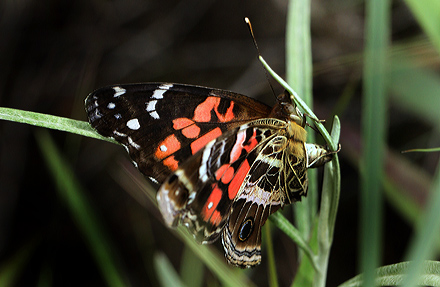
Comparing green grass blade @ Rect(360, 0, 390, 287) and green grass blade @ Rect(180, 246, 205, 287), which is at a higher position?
green grass blade @ Rect(360, 0, 390, 287)

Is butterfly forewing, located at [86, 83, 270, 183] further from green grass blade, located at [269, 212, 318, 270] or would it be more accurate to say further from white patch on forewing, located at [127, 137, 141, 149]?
green grass blade, located at [269, 212, 318, 270]

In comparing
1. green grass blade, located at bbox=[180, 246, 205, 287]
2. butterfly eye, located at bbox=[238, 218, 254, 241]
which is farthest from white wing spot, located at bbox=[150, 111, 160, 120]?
green grass blade, located at bbox=[180, 246, 205, 287]

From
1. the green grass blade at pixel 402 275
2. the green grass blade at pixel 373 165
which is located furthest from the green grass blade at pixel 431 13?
the green grass blade at pixel 402 275

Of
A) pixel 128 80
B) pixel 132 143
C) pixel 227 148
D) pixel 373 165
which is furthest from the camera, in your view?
pixel 128 80

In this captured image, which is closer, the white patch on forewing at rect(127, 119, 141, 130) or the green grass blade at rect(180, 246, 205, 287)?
the white patch on forewing at rect(127, 119, 141, 130)

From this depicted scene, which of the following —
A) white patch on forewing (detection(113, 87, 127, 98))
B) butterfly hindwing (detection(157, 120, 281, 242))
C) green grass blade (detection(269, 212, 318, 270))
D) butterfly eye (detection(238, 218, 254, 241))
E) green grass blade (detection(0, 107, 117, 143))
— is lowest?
butterfly eye (detection(238, 218, 254, 241))

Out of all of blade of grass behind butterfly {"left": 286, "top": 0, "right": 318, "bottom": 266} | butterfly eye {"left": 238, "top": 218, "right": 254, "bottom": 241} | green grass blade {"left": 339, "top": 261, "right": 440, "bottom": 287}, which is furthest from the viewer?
blade of grass behind butterfly {"left": 286, "top": 0, "right": 318, "bottom": 266}

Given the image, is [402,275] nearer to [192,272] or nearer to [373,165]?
[373,165]

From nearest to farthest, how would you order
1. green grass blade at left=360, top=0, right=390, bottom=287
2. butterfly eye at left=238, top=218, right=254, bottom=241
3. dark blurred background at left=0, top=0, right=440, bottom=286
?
green grass blade at left=360, top=0, right=390, bottom=287, butterfly eye at left=238, top=218, right=254, bottom=241, dark blurred background at left=0, top=0, right=440, bottom=286

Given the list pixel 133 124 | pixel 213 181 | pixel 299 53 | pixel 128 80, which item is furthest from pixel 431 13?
pixel 128 80
